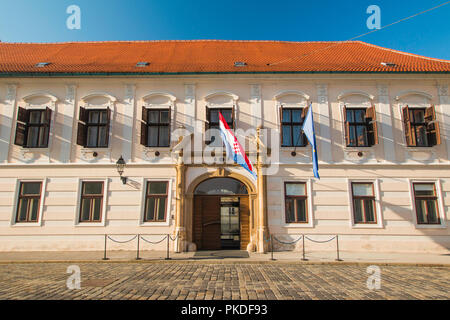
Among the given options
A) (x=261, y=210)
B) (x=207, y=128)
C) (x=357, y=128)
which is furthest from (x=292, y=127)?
(x=261, y=210)

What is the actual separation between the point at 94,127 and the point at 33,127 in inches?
119

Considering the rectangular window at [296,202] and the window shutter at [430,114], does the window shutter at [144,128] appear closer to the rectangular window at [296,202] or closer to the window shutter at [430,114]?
the rectangular window at [296,202]

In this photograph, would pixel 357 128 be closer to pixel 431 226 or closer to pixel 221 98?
pixel 431 226

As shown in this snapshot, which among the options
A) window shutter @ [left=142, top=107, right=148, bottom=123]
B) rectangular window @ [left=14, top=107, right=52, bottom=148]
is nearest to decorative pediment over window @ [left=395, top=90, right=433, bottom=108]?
window shutter @ [left=142, top=107, right=148, bottom=123]

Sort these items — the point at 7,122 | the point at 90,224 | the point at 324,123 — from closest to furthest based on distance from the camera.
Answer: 1. the point at 90,224
2. the point at 324,123
3. the point at 7,122

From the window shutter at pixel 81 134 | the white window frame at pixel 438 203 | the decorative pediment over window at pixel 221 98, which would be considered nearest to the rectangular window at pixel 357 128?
the white window frame at pixel 438 203

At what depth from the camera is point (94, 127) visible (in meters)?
14.0

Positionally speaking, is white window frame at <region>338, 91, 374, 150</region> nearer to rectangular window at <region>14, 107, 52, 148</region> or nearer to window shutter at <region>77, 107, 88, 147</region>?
window shutter at <region>77, 107, 88, 147</region>

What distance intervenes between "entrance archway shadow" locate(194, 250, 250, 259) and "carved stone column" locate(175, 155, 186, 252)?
0.87 m

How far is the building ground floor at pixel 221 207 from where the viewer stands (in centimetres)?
1266

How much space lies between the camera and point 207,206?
13.5 meters
